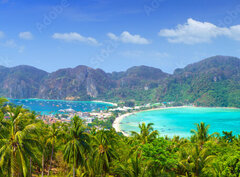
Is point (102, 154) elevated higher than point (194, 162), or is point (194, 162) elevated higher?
point (102, 154)

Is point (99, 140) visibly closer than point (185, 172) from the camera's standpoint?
Yes

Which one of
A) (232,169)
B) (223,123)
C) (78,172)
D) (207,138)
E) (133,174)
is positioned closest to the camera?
(232,169)

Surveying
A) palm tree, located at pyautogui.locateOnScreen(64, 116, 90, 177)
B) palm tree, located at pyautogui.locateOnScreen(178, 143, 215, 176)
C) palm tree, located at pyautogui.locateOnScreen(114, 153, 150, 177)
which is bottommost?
palm tree, located at pyautogui.locateOnScreen(178, 143, 215, 176)

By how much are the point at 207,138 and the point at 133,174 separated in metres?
23.2

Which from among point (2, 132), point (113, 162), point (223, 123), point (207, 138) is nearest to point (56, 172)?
point (113, 162)

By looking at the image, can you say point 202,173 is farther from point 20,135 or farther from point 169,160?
point 20,135

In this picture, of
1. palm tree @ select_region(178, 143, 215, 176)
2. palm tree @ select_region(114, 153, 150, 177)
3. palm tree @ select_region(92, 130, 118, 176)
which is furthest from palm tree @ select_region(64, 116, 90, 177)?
palm tree @ select_region(178, 143, 215, 176)

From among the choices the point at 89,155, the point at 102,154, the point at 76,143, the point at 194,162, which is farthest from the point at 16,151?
the point at 194,162

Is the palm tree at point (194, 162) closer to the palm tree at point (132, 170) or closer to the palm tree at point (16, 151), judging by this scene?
the palm tree at point (132, 170)

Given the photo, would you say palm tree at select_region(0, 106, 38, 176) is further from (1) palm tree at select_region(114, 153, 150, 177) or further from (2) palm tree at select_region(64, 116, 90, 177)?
(1) palm tree at select_region(114, 153, 150, 177)

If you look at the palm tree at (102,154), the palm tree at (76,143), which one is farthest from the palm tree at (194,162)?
the palm tree at (76,143)

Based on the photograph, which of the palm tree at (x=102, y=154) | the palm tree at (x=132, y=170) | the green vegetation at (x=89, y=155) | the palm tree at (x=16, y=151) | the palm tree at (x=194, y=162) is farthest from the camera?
the palm tree at (x=194, y=162)

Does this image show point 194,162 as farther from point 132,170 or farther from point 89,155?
point 89,155

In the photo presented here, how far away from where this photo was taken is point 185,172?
66.1ft
